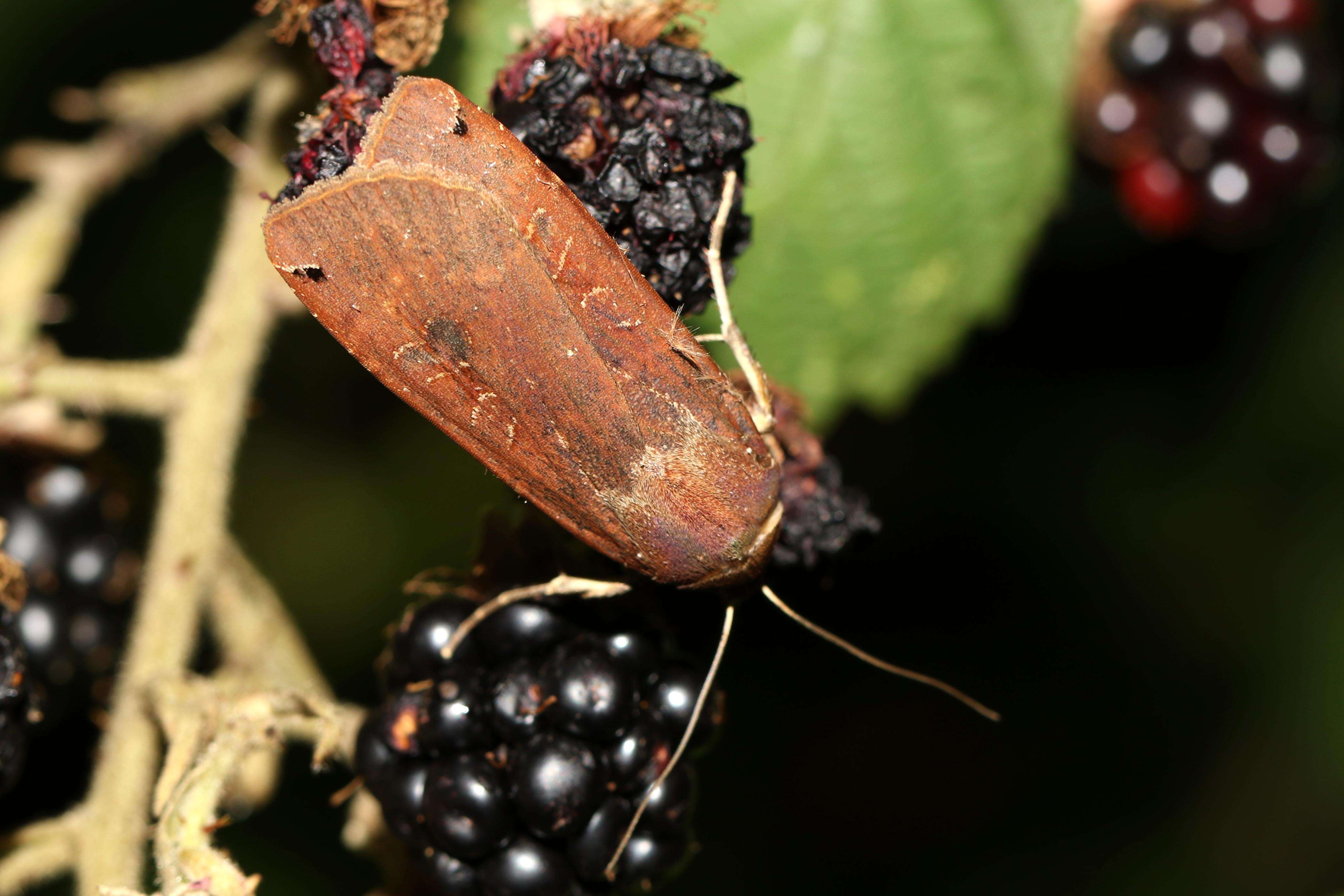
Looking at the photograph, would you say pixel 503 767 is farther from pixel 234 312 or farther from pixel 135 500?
pixel 135 500

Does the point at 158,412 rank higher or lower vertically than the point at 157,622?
higher

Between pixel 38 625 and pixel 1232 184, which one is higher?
pixel 1232 184

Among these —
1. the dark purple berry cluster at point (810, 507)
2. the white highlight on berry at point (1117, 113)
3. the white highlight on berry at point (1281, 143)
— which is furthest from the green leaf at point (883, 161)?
the dark purple berry cluster at point (810, 507)

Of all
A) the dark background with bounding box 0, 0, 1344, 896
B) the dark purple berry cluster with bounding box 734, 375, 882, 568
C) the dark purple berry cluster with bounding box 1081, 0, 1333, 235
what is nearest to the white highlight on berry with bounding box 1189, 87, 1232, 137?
the dark purple berry cluster with bounding box 1081, 0, 1333, 235

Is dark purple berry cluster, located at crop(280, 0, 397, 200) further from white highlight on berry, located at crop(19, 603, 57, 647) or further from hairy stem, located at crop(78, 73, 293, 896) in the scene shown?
white highlight on berry, located at crop(19, 603, 57, 647)

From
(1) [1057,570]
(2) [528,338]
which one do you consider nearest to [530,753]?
(2) [528,338]

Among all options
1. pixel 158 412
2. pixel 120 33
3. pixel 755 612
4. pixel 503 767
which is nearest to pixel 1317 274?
pixel 755 612

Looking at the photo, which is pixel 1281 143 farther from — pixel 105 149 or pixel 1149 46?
pixel 105 149
